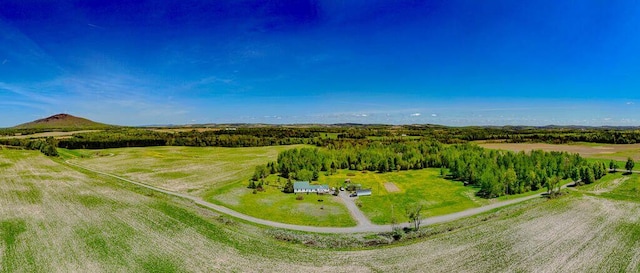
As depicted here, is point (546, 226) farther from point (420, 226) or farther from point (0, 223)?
point (0, 223)

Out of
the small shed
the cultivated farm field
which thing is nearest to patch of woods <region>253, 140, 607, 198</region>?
the cultivated farm field

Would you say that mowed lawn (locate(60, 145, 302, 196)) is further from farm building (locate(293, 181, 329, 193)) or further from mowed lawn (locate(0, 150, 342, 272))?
farm building (locate(293, 181, 329, 193))

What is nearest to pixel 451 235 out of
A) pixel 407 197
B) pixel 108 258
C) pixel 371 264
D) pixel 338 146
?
pixel 371 264

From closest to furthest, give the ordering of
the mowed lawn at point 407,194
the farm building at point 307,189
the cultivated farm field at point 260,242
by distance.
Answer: the cultivated farm field at point 260,242 < the mowed lawn at point 407,194 < the farm building at point 307,189

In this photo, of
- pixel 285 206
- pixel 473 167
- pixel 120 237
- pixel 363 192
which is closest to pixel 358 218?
pixel 285 206

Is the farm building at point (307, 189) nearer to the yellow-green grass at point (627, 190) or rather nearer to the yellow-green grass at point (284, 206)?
the yellow-green grass at point (284, 206)

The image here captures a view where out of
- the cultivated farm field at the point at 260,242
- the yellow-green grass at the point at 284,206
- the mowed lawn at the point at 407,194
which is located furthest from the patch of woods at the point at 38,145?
the mowed lawn at the point at 407,194

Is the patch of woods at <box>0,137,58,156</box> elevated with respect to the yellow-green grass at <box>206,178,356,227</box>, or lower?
elevated
